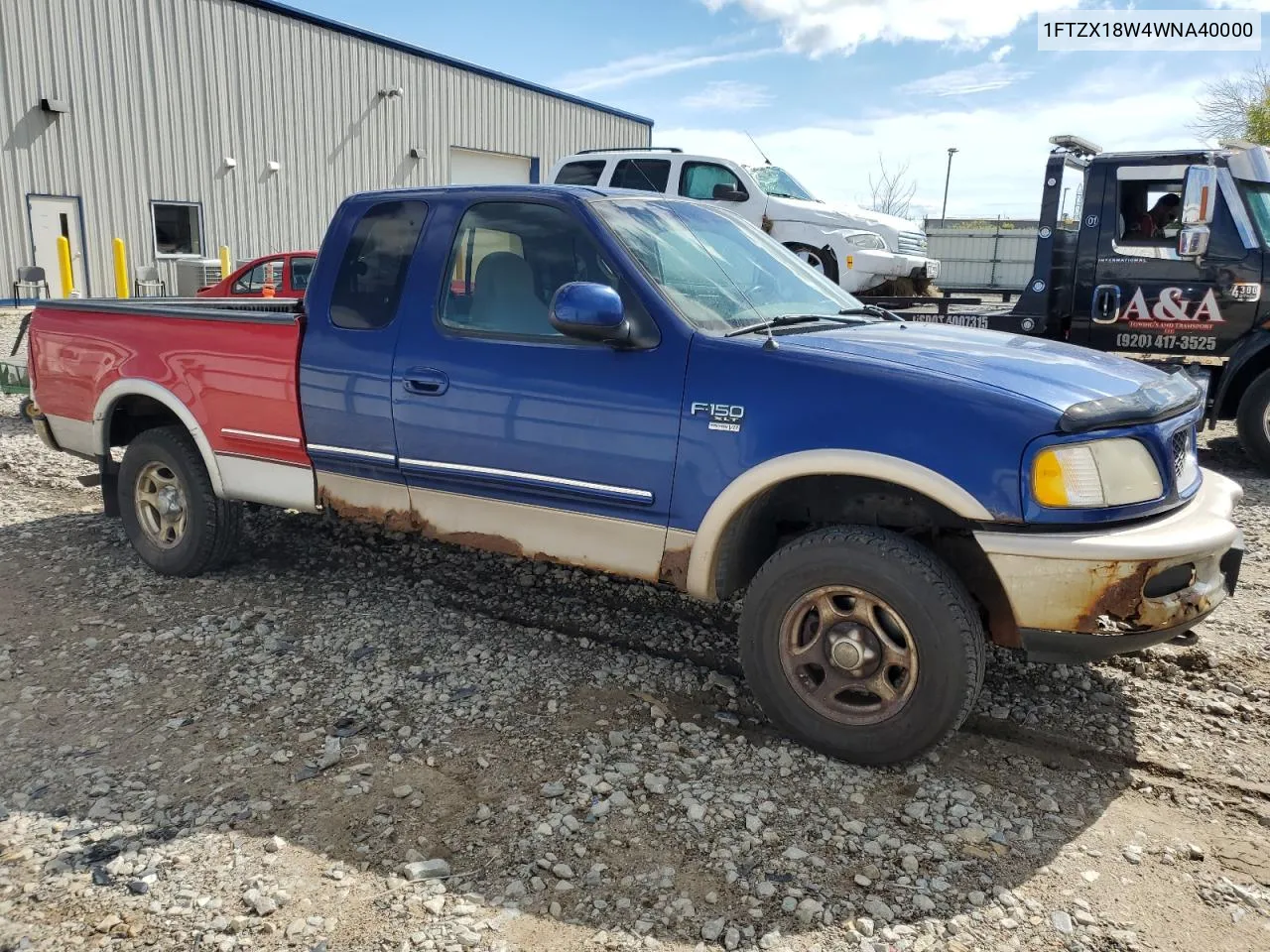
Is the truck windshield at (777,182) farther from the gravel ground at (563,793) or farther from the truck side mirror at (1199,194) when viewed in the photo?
the gravel ground at (563,793)

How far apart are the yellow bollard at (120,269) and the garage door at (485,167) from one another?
958 centimetres

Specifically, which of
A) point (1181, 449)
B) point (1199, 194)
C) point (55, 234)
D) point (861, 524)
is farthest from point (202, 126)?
point (1181, 449)

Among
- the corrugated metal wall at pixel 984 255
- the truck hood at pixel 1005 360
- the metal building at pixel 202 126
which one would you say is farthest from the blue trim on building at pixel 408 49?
the truck hood at pixel 1005 360

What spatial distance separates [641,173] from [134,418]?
8.60 metres

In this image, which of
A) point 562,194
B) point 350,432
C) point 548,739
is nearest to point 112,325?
point 350,432

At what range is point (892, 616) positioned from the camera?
10.6ft

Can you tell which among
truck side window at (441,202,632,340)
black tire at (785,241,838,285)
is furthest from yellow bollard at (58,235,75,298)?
truck side window at (441,202,632,340)

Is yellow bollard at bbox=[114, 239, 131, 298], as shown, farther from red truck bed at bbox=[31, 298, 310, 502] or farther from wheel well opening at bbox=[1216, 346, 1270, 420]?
wheel well opening at bbox=[1216, 346, 1270, 420]

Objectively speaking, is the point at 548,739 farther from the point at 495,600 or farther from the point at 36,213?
the point at 36,213

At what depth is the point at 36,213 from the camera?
18.6 m

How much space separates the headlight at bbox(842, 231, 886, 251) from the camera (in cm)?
1202

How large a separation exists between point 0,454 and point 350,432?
207 inches

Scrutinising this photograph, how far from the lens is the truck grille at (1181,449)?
3.36m

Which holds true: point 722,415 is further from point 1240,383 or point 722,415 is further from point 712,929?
point 1240,383
